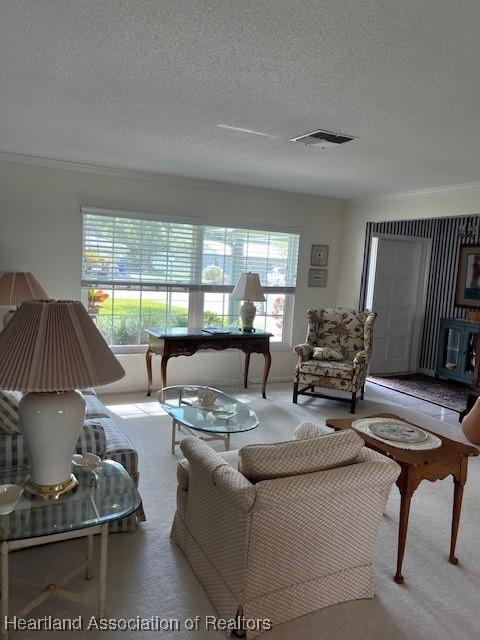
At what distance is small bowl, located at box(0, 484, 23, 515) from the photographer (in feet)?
5.74

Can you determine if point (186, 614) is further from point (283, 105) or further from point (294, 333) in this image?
point (294, 333)

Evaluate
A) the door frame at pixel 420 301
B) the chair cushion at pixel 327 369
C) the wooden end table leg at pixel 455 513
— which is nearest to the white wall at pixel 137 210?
the chair cushion at pixel 327 369

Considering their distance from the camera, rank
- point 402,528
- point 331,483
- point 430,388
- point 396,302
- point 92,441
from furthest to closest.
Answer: point 396,302
point 430,388
point 92,441
point 402,528
point 331,483

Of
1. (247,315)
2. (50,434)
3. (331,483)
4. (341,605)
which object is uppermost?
(247,315)

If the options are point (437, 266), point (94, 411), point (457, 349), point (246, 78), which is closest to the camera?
point (246, 78)

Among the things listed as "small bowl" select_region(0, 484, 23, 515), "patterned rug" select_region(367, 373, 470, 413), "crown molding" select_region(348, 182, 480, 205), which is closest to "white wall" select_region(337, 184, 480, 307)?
"crown molding" select_region(348, 182, 480, 205)

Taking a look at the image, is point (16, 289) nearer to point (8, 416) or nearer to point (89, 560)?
point (8, 416)

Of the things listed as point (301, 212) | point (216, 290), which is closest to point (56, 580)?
point (216, 290)

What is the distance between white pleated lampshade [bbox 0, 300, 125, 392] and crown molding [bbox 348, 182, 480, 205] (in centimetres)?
423

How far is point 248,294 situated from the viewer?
5.13 m

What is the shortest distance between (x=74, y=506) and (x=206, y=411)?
1.71 metres

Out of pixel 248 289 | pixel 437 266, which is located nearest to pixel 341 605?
pixel 248 289

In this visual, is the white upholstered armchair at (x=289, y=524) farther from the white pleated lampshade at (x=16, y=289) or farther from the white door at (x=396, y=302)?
the white door at (x=396, y=302)

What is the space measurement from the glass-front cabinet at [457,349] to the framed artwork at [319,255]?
75.0 inches
